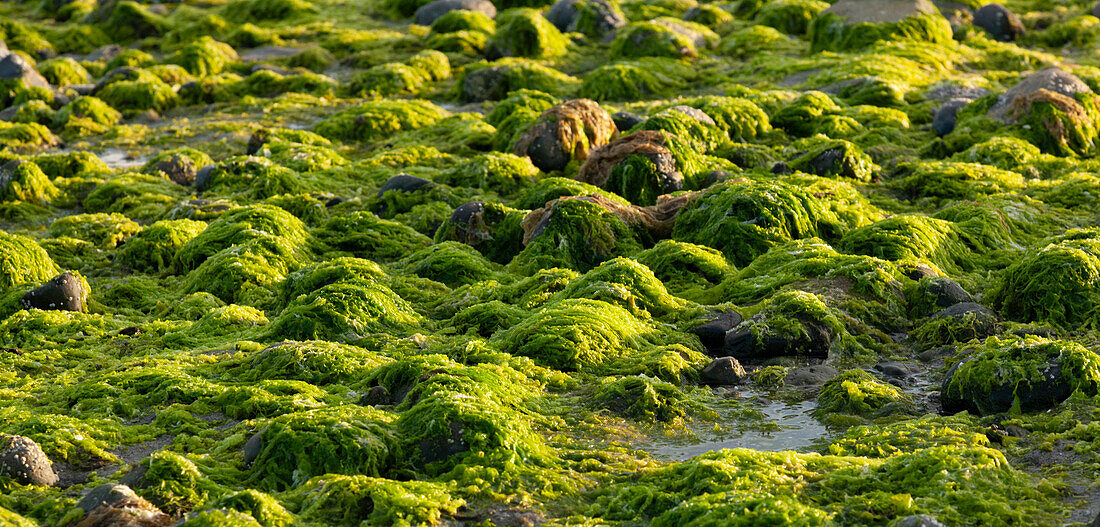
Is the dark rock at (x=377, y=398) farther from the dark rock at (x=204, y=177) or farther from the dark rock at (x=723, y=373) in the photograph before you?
the dark rock at (x=204, y=177)

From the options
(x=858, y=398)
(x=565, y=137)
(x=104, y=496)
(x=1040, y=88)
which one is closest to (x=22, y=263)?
(x=104, y=496)

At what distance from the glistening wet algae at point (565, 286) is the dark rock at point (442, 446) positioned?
0.06 feet

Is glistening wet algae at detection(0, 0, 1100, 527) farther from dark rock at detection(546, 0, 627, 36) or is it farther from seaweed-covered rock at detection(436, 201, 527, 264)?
dark rock at detection(546, 0, 627, 36)

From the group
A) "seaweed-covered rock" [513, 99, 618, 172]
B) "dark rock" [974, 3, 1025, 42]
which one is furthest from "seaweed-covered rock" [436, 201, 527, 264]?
"dark rock" [974, 3, 1025, 42]

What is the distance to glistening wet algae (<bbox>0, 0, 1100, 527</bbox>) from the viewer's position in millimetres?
5613

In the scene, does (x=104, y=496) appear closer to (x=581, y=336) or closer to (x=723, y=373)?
(x=581, y=336)

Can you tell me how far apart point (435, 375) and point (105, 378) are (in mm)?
2356

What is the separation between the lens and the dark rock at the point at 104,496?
5.15m

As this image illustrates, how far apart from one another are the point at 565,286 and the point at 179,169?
637cm

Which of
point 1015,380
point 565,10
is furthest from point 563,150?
point 565,10

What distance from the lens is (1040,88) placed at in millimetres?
13422

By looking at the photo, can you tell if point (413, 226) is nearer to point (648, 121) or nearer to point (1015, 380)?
point (648, 121)

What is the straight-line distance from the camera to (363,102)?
53.1 ft

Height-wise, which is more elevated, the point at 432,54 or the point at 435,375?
the point at 435,375
